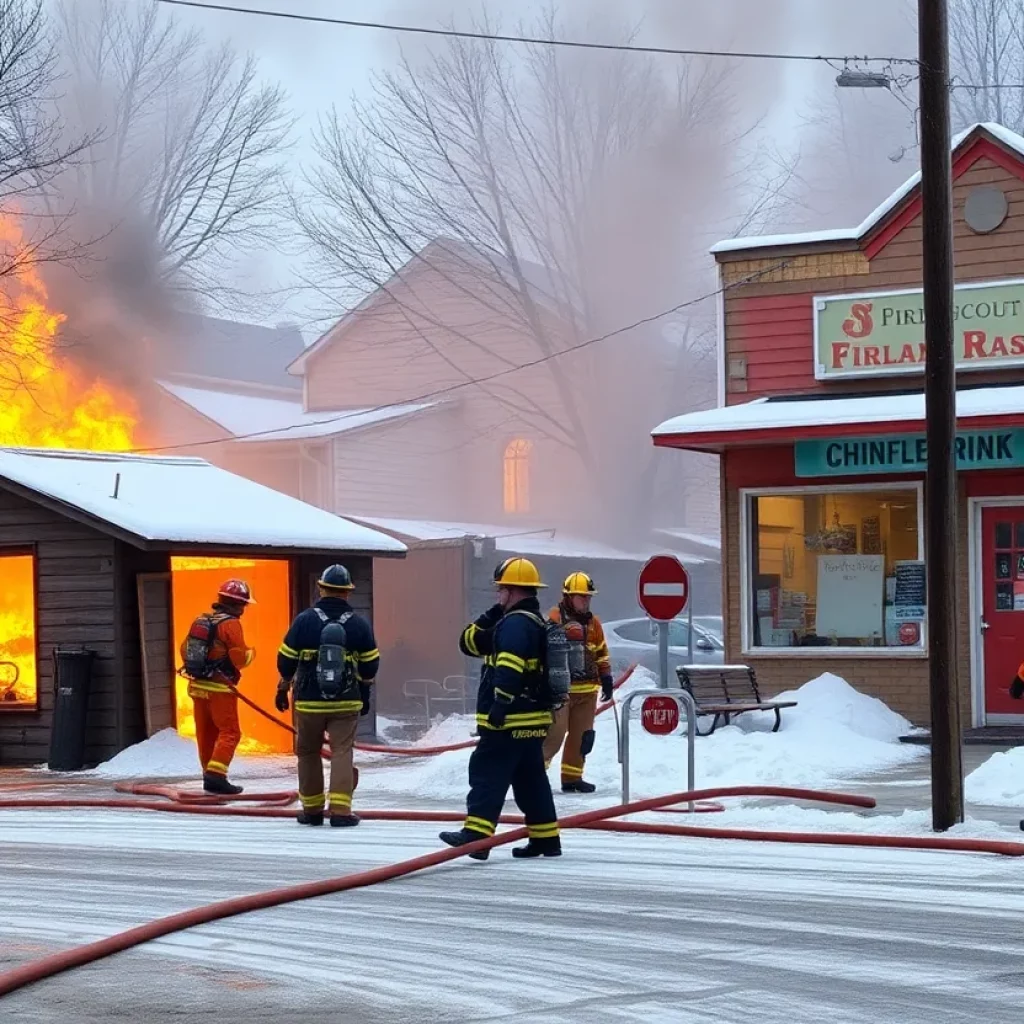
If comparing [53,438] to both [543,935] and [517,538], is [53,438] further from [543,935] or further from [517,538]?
[543,935]

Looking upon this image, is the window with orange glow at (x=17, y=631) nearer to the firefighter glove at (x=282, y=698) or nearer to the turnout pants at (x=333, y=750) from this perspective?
the firefighter glove at (x=282, y=698)

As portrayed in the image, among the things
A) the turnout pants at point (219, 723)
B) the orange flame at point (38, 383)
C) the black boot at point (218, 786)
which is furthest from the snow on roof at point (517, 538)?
the black boot at point (218, 786)

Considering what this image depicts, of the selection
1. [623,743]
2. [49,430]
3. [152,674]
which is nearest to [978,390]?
[623,743]

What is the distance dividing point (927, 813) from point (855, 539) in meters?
7.73

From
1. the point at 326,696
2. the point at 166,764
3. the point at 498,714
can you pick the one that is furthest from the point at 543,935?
the point at 166,764

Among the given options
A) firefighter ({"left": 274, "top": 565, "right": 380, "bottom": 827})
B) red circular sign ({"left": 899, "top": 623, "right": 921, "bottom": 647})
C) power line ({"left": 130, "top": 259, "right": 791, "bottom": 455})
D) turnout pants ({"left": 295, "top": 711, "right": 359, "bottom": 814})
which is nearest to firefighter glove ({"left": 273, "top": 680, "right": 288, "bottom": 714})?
firefighter ({"left": 274, "top": 565, "right": 380, "bottom": 827})

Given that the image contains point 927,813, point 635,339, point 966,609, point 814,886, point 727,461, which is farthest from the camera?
point 635,339

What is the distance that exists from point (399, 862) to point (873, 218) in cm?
1160

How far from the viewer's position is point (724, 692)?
18.7 metres

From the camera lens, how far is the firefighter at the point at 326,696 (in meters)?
12.9

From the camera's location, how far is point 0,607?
20.2 metres

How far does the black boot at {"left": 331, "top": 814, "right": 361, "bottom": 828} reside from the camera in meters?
12.9

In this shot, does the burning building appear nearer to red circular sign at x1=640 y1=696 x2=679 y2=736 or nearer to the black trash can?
the black trash can

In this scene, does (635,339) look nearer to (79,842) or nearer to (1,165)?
(1,165)
